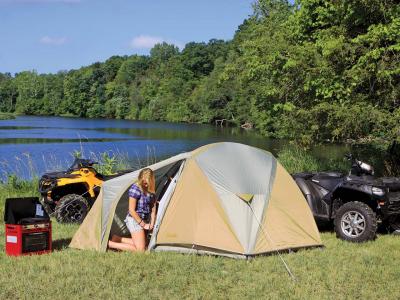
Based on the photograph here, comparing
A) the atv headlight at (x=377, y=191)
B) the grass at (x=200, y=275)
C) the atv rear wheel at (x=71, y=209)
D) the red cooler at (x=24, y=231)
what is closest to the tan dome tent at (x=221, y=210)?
the grass at (x=200, y=275)

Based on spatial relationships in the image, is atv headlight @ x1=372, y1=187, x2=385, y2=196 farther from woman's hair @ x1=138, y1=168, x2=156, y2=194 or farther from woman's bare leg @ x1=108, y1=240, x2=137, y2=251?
woman's bare leg @ x1=108, y1=240, x2=137, y2=251

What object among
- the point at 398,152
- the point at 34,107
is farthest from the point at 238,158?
the point at 34,107

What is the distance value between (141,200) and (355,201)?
10.7ft

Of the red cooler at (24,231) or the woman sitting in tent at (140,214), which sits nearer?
the red cooler at (24,231)

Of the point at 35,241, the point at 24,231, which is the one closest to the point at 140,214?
the point at 35,241

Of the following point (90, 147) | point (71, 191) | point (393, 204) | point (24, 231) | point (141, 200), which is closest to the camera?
point (24, 231)

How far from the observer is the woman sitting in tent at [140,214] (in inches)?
276

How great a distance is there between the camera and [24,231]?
6.56 meters

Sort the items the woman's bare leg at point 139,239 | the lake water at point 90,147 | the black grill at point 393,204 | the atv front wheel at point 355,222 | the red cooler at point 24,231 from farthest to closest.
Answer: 1. the lake water at point 90,147
2. the black grill at point 393,204
3. the atv front wheel at point 355,222
4. the woman's bare leg at point 139,239
5. the red cooler at point 24,231

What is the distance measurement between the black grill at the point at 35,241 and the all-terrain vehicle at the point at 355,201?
4145 millimetres

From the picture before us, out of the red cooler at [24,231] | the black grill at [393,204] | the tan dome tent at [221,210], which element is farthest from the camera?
the black grill at [393,204]

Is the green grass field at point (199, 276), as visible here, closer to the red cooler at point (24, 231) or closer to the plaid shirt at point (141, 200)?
the red cooler at point (24, 231)

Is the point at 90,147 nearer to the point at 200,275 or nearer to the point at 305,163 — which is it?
the point at 305,163

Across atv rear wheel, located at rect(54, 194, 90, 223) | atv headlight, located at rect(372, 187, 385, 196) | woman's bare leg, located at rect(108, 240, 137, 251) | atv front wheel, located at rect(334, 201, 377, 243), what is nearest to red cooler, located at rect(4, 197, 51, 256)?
woman's bare leg, located at rect(108, 240, 137, 251)
